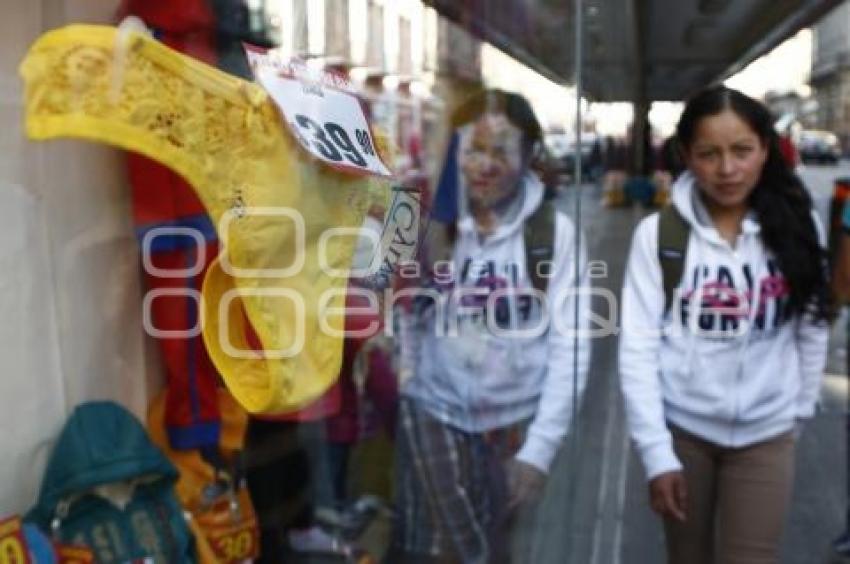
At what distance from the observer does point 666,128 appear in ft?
7.93

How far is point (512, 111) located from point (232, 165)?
1431 mm

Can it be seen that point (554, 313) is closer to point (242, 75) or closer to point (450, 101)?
point (450, 101)

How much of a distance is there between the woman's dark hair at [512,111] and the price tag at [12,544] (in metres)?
1.34

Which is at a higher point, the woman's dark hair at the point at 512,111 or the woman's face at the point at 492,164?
the woman's dark hair at the point at 512,111

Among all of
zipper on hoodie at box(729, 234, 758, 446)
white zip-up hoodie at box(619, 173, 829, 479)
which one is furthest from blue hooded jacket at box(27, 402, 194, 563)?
zipper on hoodie at box(729, 234, 758, 446)

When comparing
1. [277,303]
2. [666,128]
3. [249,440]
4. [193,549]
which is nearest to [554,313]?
[666,128]

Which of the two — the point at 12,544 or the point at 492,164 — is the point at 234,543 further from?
the point at 492,164

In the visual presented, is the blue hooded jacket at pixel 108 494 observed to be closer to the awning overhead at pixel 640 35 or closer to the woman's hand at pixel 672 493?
the woman's hand at pixel 672 493

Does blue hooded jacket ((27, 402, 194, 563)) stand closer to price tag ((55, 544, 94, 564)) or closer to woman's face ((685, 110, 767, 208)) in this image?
price tag ((55, 544, 94, 564))

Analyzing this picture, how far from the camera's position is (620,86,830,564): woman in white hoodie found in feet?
7.16

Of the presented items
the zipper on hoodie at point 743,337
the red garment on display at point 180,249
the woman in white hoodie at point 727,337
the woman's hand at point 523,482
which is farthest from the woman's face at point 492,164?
the red garment on display at point 180,249

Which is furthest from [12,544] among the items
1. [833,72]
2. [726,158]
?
[833,72]

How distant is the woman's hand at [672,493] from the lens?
227 cm

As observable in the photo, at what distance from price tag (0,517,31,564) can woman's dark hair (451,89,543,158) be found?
4.39ft
